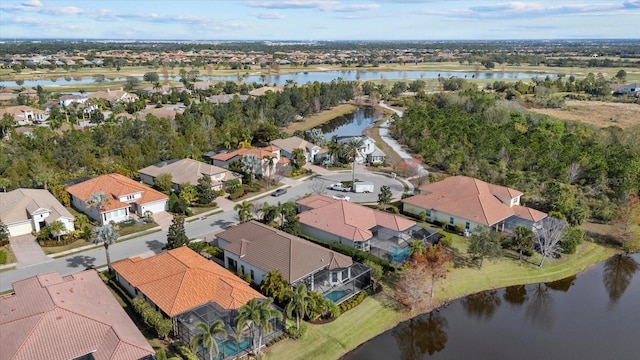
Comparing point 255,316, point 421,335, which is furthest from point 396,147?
point 255,316

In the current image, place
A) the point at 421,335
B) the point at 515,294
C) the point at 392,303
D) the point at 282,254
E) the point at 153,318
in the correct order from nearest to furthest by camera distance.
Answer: the point at 153,318 → the point at 421,335 → the point at 392,303 → the point at 282,254 → the point at 515,294

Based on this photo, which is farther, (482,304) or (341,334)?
(482,304)

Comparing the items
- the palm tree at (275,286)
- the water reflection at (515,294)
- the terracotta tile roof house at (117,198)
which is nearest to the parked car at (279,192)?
the terracotta tile roof house at (117,198)

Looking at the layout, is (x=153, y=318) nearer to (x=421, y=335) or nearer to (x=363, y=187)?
(x=421, y=335)

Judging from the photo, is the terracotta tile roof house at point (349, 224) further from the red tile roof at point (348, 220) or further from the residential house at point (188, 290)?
the residential house at point (188, 290)

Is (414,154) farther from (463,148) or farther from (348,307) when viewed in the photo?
(348,307)

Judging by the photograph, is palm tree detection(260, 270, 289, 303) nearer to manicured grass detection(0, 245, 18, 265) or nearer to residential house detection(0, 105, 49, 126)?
manicured grass detection(0, 245, 18, 265)

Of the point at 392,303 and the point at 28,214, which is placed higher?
the point at 28,214
